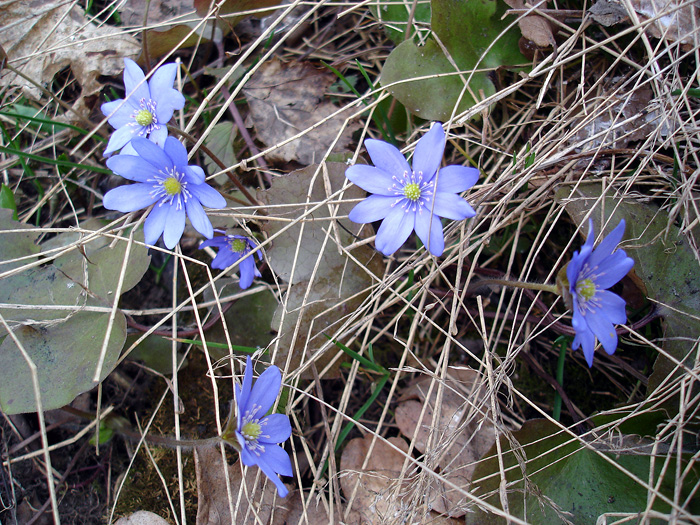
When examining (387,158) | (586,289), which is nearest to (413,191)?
(387,158)

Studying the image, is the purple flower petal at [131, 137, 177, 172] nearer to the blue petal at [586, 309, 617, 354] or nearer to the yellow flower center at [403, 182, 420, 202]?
the yellow flower center at [403, 182, 420, 202]

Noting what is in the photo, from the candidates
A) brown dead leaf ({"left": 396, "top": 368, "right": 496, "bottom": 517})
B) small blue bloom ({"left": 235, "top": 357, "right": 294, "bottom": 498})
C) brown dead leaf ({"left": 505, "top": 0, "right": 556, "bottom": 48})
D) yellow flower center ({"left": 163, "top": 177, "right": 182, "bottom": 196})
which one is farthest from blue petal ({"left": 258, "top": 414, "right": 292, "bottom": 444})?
brown dead leaf ({"left": 505, "top": 0, "right": 556, "bottom": 48})

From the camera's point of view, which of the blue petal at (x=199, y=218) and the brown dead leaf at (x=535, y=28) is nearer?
the blue petal at (x=199, y=218)

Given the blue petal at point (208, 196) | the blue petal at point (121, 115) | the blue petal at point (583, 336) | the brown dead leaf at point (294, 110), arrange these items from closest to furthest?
1. the blue petal at point (583, 336)
2. the blue petal at point (208, 196)
3. the blue petal at point (121, 115)
4. the brown dead leaf at point (294, 110)

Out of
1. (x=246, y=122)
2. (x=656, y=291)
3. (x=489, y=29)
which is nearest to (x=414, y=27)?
(x=489, y=29)

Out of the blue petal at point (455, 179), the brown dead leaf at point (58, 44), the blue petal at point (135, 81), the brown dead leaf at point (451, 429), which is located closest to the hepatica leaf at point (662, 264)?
the blue petal at point (455, 179)

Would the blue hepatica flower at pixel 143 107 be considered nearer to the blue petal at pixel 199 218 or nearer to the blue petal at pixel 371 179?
the blue petal at pixel 199 218

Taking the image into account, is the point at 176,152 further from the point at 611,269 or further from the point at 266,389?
the point at 611,269
